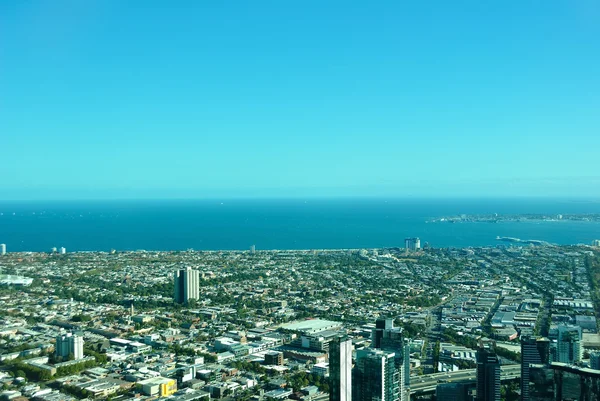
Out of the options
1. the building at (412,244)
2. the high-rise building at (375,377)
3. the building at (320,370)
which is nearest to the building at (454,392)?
the high-rise building at (375,377)

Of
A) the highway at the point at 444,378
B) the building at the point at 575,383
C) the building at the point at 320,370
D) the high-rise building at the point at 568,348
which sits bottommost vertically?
the building at the point at 320,370

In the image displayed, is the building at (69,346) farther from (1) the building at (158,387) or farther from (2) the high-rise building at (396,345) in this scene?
(2) the high-rise building at (396,345)

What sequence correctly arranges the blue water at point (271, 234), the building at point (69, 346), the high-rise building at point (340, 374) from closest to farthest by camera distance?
the high-rise building at point (340, 374)
the building at point (69, 346)
the blue water at point (271, 234)

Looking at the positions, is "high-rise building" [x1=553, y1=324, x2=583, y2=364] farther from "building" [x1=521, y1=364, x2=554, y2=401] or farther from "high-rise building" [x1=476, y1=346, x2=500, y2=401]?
"building" [x1=521, y1=364, x2=554, y2=401]

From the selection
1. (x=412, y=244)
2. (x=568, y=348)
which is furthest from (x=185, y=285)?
(x=412, y=244)

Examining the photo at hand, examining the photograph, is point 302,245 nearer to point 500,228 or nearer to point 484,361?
point 500,228

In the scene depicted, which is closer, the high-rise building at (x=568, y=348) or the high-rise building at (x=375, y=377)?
the high-rise building at (x=375, y=377)

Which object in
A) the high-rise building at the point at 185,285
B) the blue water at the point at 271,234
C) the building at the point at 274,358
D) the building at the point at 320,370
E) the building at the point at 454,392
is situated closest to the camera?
the building at the point at 454,392

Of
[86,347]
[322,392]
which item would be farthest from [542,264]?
[86,347]
